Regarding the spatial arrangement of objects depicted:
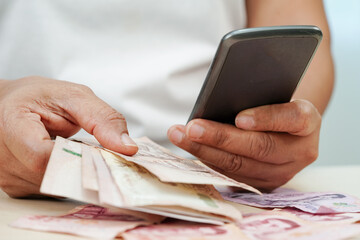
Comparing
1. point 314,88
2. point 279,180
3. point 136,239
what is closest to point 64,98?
point 136,239

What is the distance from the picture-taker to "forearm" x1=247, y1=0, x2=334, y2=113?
107 centimetres

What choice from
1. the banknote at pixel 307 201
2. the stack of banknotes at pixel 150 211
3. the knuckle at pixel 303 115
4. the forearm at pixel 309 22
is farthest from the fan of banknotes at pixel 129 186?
the forearm at pixel 309 22

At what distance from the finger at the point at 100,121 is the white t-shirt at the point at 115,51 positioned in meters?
0.36

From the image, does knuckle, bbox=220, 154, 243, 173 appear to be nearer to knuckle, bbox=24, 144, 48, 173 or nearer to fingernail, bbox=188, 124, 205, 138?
fingernail, bbox=188, 124, 205, 138

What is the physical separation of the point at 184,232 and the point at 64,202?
9.7 inches

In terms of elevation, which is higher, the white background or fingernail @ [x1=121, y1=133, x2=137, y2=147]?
the white background

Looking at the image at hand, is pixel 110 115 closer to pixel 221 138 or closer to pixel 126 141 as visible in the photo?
pixel 126 141

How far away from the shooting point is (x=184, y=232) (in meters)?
0.48

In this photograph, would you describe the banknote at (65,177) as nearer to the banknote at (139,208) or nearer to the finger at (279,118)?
the banknote at (139,208)

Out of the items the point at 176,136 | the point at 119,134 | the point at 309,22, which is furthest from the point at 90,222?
the point at 309,22

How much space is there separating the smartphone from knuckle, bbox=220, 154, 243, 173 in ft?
0.23

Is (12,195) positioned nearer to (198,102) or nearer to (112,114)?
(112,114)

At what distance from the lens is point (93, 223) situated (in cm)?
49

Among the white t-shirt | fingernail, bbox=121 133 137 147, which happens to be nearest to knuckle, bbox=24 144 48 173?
fingernail, bbox=121 133 137 147
